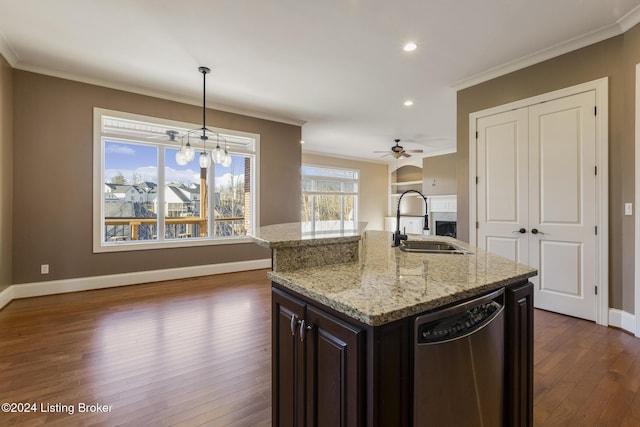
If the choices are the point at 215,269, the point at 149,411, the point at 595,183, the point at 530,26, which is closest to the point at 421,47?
the point at 530,26

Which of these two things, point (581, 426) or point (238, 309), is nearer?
point (581, 426)

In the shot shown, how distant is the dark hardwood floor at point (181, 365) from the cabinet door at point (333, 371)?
75cm

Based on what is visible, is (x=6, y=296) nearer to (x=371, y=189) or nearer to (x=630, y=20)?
(x=630, y=20)

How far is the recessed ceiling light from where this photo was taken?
306cm

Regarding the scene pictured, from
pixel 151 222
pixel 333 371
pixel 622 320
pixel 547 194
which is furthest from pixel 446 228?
pixel 333 371

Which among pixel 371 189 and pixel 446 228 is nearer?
pixel 446 228

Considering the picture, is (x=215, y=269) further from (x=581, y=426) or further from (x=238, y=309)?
(x=581, y=426)

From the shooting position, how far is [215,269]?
5.01 meters

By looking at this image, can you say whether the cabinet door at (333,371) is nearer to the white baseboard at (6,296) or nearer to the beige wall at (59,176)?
the white baseboard at (6,296)

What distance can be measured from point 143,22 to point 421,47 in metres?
2.72

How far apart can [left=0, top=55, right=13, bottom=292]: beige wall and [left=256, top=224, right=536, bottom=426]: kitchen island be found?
12.5ft

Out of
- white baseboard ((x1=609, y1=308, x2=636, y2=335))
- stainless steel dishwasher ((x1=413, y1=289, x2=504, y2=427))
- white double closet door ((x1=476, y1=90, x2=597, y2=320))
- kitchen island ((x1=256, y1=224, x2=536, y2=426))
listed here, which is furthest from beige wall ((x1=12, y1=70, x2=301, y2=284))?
white baseboard ((x1=609, y1=308, x2=636, y2=335))

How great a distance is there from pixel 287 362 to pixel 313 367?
20cm

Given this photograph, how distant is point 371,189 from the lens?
32.8 ft
